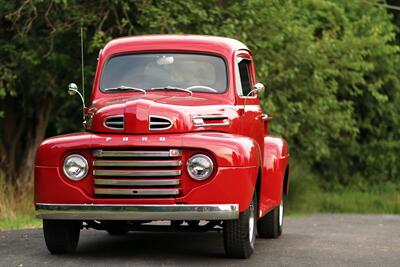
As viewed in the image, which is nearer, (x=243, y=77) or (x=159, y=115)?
(x=159, y=115)

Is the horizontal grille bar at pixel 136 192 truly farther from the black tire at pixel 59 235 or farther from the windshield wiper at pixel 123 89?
the windshield wiper at pixel 123 89

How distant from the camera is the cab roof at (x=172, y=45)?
36.8 feet

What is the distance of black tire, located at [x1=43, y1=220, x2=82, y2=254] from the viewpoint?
10.1 metres

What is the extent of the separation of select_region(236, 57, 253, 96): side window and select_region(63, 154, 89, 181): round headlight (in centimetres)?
209

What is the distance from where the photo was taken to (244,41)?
19.7 meters

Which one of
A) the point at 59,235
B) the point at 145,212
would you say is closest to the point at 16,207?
the point at 59,235

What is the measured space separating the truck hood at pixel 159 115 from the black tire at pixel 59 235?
0.94m

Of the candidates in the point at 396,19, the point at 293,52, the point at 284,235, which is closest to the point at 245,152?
the point at 284,235

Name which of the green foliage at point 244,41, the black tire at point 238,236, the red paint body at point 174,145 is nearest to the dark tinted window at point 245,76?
the red paint body at point 174,145

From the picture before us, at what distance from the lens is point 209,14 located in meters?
20.0

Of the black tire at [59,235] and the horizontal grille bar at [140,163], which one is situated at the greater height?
the horizontal grille bar at [140,163]

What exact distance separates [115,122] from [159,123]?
41 centimetres

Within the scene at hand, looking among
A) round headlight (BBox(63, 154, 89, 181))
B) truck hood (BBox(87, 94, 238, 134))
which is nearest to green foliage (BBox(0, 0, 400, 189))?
truck hood (BBox(87, 94, 238, 134))

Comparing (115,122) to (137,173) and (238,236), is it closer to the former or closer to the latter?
(137,173)
